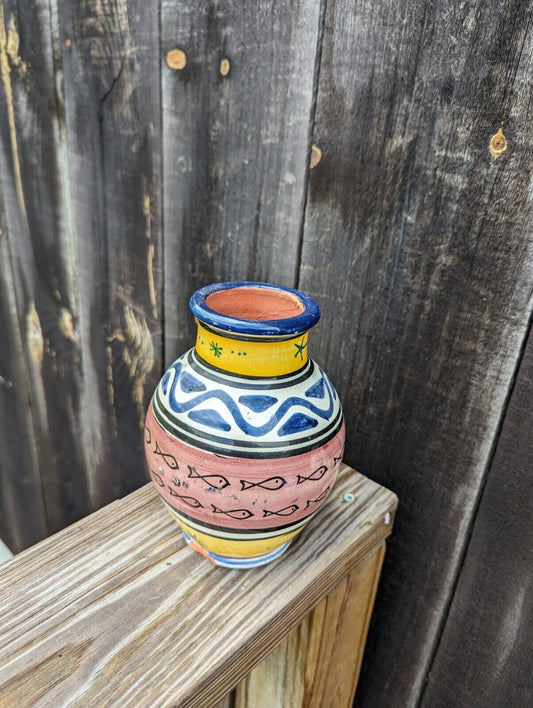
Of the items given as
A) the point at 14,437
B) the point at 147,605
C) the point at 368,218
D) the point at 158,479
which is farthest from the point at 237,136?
the point at 14,437

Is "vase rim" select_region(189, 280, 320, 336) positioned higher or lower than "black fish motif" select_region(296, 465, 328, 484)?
higher

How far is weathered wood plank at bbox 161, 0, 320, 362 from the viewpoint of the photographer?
636 millimetres

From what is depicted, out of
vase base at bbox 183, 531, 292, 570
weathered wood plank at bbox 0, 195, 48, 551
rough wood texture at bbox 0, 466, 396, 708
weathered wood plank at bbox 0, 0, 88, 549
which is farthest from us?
weathered wood plank at bbox 0, 195, 48, 551

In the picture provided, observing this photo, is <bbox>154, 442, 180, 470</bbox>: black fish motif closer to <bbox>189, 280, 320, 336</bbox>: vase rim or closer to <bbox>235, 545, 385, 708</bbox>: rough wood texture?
<bbox>189, 280, 320, 336</bbox>: vase rim

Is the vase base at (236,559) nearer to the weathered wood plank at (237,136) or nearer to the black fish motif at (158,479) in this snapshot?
the black fish motif at (158,479)

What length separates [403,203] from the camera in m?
0.59

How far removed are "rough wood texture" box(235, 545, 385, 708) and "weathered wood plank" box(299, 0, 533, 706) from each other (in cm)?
9

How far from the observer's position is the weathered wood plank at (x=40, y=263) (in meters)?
0.93

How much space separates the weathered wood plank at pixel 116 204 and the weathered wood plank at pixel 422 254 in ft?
1.03

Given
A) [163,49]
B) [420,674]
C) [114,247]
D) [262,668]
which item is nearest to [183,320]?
[114,247]

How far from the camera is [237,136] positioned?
71 centimetres

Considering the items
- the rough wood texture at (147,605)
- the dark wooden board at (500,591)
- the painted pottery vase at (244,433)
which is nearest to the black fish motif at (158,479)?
the painted pottery vase at (244,433)

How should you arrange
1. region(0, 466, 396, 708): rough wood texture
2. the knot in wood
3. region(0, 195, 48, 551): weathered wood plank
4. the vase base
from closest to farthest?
region(0, 466, 396, 708): rough wood texture → the vase base → the knot in wood → region(0, 195, 48, 551): weathered wood plank

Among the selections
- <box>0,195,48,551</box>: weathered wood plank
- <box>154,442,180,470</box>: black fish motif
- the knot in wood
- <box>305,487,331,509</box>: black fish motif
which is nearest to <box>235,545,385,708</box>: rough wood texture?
<box>305,487,331,509</box>: black fish motif
